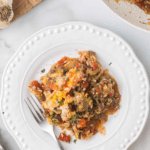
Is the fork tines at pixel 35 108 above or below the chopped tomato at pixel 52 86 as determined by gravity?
below

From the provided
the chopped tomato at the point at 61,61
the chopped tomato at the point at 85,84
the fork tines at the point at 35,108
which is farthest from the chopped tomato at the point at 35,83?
the chopped tomato at the point at 85,84

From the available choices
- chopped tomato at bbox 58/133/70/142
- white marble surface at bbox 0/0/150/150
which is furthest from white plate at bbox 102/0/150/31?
chopped tomato at bbox 58/133/70/142

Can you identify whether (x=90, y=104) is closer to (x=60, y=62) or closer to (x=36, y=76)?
(x=60, y=62)

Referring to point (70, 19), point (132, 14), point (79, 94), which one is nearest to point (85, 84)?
point (79, 94)

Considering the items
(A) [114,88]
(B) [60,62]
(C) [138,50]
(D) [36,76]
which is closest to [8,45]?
(D) [36,76]

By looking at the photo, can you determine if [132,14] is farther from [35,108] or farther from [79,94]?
[35,108]

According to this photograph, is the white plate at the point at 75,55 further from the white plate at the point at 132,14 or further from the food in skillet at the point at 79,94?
the white plate at the point at 132,14
